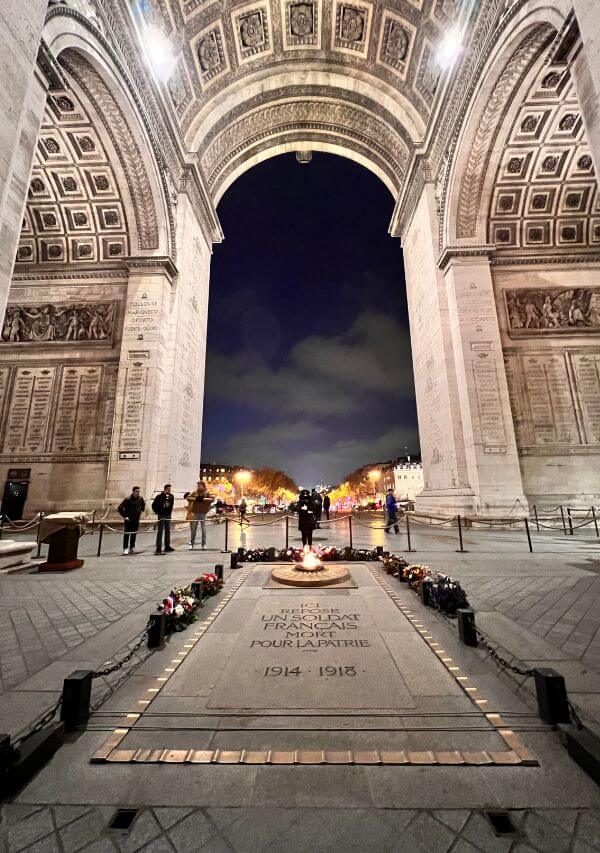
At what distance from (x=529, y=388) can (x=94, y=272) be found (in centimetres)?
1869

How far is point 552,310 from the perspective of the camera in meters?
15.0

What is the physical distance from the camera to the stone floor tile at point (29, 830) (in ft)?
5.07

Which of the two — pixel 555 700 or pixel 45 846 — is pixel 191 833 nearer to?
pixel 45 846

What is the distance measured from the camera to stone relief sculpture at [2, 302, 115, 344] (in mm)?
14852

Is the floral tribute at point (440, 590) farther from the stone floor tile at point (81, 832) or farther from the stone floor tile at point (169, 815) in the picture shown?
the stone floor tile at point (81, 832)

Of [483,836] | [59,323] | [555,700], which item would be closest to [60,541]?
[483,836]

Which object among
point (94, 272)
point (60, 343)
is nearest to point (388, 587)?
point (60, 343)

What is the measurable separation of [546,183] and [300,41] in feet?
47.8

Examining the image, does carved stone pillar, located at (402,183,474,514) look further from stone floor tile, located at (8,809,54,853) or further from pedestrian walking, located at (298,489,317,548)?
stone floor tile, located at (8,809,54,853)

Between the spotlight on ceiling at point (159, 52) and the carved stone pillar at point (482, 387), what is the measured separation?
43.8 ft

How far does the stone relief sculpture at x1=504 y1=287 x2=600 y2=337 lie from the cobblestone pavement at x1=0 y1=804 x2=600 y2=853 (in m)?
16.1

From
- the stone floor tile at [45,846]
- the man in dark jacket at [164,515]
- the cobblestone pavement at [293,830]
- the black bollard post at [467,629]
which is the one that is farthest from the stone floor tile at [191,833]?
the man in dark jacket at [164,515]

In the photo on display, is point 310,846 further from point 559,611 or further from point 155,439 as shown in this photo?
point 155,439

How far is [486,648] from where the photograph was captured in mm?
3320
